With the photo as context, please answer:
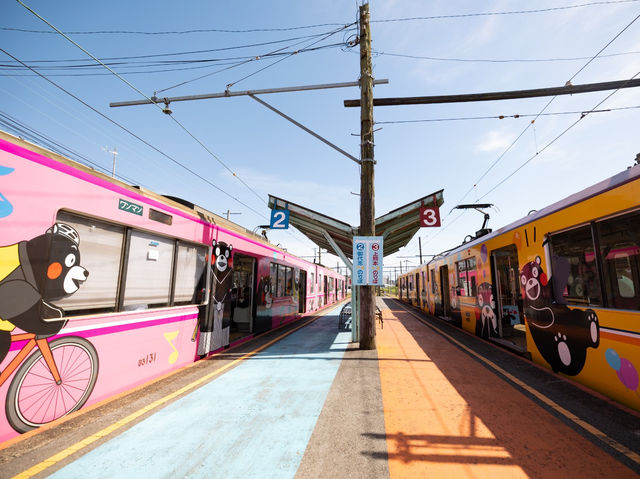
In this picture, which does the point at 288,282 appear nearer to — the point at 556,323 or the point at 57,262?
the point at 57,262

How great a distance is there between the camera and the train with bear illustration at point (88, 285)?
107 inches

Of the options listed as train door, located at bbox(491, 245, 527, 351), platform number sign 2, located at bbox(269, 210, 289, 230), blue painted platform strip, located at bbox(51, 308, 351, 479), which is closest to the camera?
blue painted platform strip, located at bbox(51, 308, 351, 479)

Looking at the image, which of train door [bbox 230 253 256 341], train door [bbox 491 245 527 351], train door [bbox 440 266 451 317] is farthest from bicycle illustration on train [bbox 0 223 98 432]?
train door [bbox 440 266 451 317]

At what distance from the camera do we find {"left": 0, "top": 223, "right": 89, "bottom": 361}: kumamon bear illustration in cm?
264

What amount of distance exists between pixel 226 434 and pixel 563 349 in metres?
5.29

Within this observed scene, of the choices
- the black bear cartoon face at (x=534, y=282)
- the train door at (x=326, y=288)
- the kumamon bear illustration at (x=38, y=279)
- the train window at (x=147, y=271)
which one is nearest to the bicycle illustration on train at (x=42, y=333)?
the kumamon bear illustration at (x=38, y=279)

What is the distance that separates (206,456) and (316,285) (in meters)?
14.4

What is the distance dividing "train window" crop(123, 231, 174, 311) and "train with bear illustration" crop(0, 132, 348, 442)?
2 cm

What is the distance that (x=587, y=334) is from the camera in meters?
3.93

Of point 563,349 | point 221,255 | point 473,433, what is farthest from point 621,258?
point 221,255

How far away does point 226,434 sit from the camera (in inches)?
113

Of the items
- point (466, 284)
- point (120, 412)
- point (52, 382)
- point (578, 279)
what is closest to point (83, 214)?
point (52, 382)

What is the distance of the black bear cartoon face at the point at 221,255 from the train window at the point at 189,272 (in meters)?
0.28

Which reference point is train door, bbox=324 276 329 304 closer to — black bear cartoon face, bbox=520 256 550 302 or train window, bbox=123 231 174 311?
black bear cartoon face, bbox=520 256 550 302
